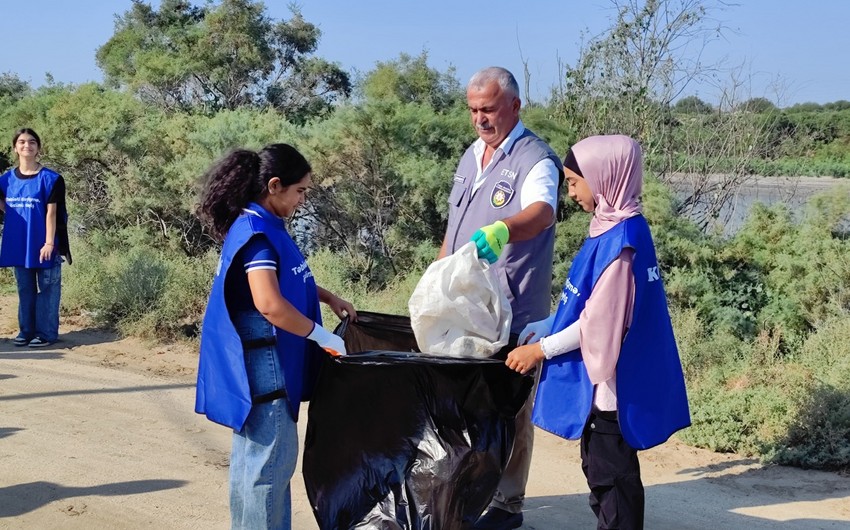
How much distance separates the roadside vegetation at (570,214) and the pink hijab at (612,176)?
2.79 meters

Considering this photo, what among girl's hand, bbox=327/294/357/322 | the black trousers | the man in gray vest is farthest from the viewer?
the man in gray vest

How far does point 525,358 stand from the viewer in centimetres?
324

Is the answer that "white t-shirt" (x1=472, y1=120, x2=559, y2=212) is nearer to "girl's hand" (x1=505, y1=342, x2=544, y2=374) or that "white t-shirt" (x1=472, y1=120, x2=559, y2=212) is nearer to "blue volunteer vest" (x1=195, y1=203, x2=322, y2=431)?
"girl's hand" (x1=505, y1=342, x2=544, y2=374)

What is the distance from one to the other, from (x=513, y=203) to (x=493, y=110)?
1.44 feet

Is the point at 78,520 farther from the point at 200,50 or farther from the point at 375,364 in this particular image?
the point at 200,50

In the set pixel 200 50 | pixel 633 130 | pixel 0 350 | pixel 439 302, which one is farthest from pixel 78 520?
pixel 200 50

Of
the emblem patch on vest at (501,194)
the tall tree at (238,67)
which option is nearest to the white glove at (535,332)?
the emblem patch on vest at (501,194)

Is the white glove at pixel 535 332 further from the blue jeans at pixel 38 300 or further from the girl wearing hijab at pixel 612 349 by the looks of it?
the blue jeans at pixel 38 300

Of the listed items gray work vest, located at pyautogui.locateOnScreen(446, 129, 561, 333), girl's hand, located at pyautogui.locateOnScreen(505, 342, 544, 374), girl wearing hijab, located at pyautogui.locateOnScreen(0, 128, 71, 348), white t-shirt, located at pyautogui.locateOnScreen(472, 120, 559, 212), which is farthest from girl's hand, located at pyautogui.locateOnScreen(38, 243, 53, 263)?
girl's hand, located at pyautogui.locateOnScreen(505, 342, 544, 374)

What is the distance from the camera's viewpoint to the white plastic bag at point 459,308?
3359 mm

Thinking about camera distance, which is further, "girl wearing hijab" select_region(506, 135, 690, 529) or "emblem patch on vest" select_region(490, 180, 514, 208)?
"emblem patch on vest" select_region(490, 180, 514, 208)

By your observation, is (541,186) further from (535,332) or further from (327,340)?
(327,340)

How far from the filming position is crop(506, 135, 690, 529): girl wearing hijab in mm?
3100

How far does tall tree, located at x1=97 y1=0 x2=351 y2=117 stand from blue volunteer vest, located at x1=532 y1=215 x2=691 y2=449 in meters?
12.7
